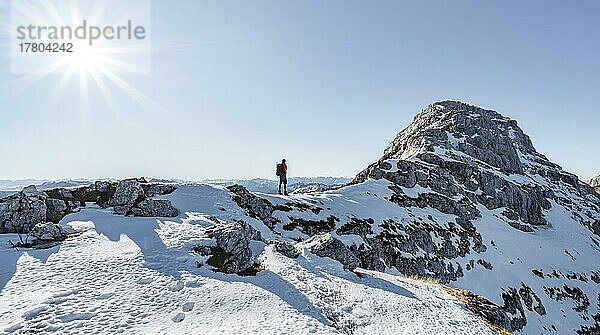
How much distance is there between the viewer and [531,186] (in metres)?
107

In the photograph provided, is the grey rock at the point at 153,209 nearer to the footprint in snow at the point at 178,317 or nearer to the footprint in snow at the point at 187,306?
the footprint in snow at the point at 187,306

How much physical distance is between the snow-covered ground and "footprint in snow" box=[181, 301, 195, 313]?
41 mm

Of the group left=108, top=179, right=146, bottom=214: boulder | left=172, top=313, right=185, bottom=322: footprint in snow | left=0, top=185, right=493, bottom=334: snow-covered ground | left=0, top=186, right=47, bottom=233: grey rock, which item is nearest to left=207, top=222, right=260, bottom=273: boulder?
left=0, top=185, right=493, bottom=334: snow-covered ground

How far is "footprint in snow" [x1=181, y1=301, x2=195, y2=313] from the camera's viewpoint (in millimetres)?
12333

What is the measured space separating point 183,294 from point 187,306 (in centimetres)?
98

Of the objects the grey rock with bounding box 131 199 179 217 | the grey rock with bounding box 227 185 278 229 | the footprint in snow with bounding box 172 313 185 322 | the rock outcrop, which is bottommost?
the rock outcrop

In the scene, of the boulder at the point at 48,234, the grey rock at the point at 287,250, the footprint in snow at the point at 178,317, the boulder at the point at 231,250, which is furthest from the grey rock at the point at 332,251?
the boulder at the point at 48,234

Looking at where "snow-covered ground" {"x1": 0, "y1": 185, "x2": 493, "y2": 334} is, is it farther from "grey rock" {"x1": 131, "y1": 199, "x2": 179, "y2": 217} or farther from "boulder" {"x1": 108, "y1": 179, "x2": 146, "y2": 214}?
"boulder" {"x1": 108, "y1": 179, "x2": 146, "y2": 214}

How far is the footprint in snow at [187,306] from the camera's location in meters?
12.3

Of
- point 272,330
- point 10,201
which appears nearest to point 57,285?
point 272,330

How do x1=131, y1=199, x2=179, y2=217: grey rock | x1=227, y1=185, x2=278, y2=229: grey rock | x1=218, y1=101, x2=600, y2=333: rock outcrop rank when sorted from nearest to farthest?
x1=131, y1=199, x2=179, y2=217: grey rock, x1=227, y1=185, x2=278, y2=229: grey rock, x1=218, y1=101, x2=600, y2=333: rock outcrop

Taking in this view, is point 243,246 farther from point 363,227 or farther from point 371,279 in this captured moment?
point 363,227

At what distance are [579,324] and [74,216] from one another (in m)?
71.9

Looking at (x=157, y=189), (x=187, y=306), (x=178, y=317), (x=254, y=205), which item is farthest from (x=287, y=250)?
(x=254, y=205)
